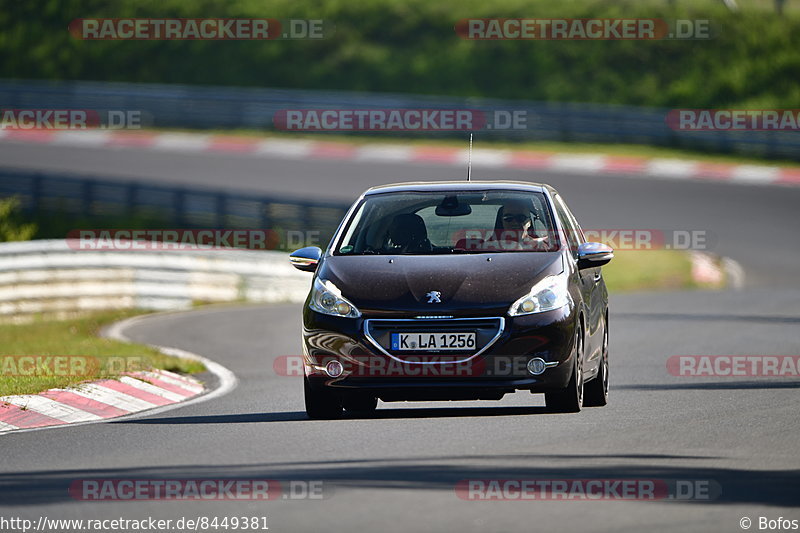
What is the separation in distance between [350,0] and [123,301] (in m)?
32.0

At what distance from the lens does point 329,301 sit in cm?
1009

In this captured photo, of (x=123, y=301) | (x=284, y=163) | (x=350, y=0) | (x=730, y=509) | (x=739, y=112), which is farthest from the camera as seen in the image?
(x=350, y=0)

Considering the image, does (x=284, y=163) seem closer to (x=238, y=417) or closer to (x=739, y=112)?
(x=739, y=112)

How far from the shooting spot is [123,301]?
22156mm

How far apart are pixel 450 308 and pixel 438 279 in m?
0.29

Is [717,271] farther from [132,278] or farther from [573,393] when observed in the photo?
[573,393]

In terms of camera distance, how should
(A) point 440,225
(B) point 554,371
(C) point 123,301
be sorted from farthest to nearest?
1. (C) point 123,301
2. (A) point 440,225
3. (B) point 554,371

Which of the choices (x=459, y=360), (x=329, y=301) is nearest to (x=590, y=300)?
(x=459, y=360)

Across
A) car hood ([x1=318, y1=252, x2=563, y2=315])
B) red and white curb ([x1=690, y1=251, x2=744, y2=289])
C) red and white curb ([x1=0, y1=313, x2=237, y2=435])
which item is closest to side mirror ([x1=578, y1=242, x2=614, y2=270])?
car hood ([x1=318, y1=252, x2=563, y2=315])

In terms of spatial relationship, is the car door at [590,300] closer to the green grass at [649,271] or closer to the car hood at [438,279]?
the car hood at [438,279]

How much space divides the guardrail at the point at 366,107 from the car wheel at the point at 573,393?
2906 cm

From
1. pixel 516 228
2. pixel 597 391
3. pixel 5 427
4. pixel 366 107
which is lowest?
pixel 5 427

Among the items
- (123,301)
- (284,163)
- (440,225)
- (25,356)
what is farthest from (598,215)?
(440,225)

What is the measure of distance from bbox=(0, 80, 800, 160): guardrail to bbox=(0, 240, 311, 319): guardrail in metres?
17.3
